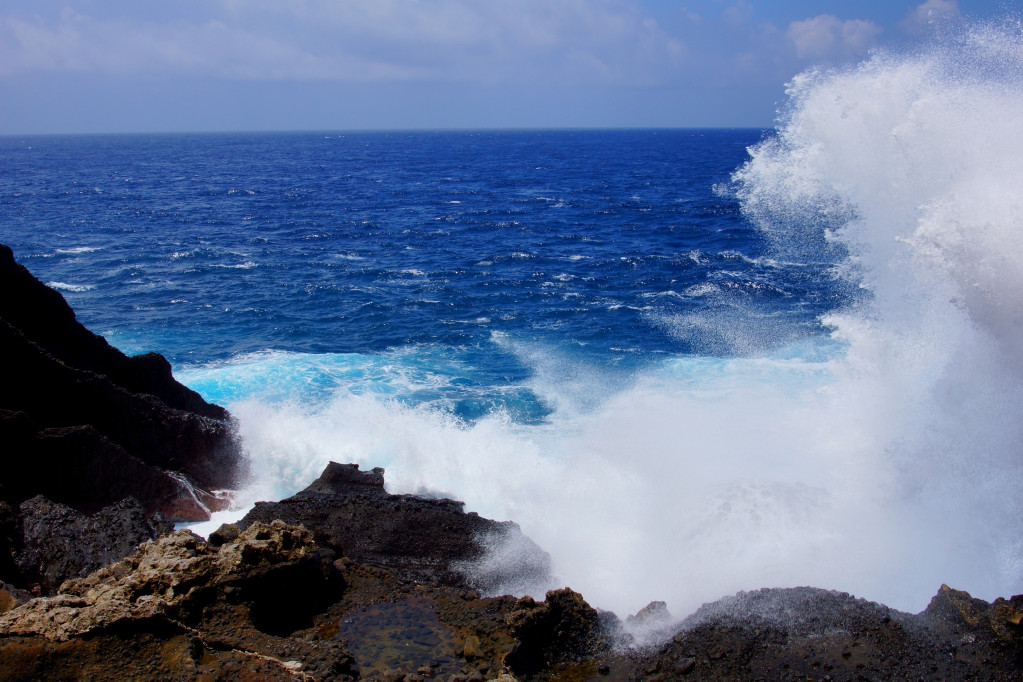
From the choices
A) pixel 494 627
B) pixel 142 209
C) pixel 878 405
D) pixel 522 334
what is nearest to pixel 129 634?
pixel 494 627

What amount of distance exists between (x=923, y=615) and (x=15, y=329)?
1908 cm

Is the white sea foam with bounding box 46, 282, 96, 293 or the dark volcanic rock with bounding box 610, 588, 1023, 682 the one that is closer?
the dark volcanic rock with bounding box 610, 588, 1023, 682

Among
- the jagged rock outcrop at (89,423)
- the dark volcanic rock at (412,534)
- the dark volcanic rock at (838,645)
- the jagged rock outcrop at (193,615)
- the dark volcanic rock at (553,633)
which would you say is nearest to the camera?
the jagged rock outcrop at (193,615)

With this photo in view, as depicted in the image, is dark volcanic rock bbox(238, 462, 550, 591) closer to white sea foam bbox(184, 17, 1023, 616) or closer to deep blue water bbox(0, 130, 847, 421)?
white sea foam bbox(184, 17, 1023, 616)

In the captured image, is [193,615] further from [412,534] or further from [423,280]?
[423,280]

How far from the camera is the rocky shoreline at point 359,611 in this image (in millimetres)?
8078

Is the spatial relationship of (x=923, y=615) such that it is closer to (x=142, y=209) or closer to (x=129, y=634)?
(x=129, y=634)

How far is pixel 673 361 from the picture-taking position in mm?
25828

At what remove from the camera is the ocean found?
1514 cm

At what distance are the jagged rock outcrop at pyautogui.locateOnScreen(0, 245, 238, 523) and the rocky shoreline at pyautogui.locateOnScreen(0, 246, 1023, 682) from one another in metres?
0.08

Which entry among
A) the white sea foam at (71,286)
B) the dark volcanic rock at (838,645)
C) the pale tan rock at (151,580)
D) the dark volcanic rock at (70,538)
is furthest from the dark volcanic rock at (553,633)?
the white sea foam at (71,286)

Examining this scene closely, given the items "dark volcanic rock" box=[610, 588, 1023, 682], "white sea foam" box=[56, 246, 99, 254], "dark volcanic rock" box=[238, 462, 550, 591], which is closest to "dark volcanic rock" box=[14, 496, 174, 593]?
"dark volcanic rock" box=[238, 462, 550, 591]

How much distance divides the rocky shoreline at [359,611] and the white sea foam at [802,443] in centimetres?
269

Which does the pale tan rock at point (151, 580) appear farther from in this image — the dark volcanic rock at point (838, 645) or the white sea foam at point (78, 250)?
the white sea foam at point (78, 250)
